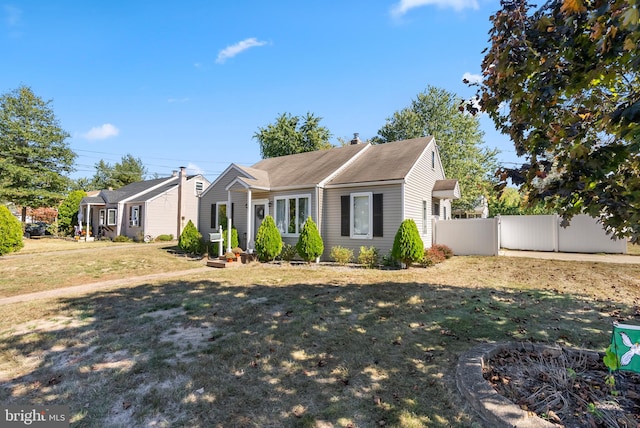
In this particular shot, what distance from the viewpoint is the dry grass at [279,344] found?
287 cm

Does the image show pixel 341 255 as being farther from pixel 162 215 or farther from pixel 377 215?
pixel 162 215

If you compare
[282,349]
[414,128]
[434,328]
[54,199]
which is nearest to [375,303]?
[434,328]

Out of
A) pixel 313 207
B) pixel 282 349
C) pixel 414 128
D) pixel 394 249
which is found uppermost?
pixel 414 128

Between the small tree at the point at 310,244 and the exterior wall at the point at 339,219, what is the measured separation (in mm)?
935

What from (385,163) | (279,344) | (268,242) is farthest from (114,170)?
(279,344)

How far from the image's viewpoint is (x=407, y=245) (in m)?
11.1

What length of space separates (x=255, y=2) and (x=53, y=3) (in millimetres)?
6623

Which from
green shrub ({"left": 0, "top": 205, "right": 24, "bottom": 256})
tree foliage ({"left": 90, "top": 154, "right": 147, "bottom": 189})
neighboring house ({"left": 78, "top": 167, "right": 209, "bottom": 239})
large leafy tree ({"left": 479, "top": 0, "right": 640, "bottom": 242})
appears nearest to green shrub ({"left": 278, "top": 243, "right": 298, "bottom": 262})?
large leafy tree ({"left": 479, "top": 0, "right": 640, "bottom": 242})

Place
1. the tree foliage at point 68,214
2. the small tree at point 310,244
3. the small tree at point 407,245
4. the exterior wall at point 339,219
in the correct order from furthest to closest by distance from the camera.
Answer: the tree foliage at point 68,214
the small tree at point 310,244
the exterior wall at point 339,219
the small tree at point 407,245

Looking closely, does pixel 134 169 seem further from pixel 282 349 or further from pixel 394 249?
pixel 282 349

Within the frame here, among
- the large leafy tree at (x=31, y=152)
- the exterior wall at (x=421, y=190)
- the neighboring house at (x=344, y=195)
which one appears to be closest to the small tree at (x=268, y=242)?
the neighboring house at (x=344, y=195)

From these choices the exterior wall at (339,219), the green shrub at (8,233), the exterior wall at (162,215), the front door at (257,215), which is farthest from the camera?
the exterior wall at (162,215)

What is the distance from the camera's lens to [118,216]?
26.7 m

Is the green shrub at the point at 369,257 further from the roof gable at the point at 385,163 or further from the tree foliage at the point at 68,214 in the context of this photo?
the tree foliage at the point at 68,214
